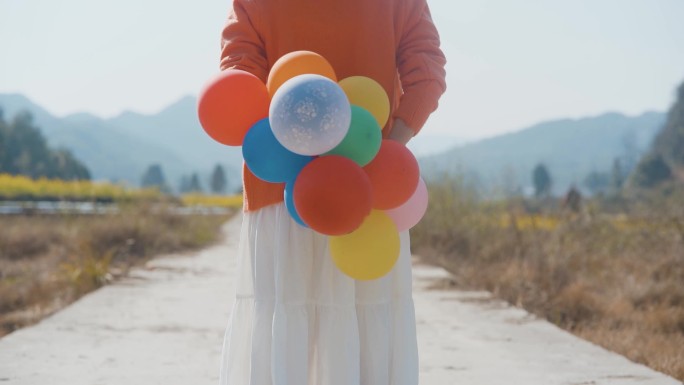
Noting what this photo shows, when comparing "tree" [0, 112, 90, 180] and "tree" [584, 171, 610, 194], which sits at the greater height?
"tree" [0, 112, 90, 180]

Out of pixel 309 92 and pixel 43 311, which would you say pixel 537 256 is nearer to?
pixel 43 311

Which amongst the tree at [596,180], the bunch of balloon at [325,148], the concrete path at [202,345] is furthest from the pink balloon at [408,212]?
the tree at [596,180]

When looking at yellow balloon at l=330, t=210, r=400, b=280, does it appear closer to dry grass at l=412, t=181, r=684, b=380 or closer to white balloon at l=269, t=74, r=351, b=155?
white balloon at l=269, t=74, r=351, b=155

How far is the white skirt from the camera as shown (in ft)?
7.54

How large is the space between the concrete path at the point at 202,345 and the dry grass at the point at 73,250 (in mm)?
422

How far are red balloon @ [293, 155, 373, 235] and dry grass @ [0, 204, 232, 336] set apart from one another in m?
3.73

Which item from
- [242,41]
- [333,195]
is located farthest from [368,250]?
[242,41]

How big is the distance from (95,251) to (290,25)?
21.1ft

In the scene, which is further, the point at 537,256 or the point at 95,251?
the point at 95,251

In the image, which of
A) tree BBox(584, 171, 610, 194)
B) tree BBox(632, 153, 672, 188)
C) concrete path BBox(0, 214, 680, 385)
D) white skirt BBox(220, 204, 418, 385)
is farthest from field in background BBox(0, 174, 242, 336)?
tree BBox(584, 171, 610, 194)

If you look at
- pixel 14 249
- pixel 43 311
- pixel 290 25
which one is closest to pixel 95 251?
pixel 14 249

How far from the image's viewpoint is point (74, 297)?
620 centimetres

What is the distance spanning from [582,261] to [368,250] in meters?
5.40

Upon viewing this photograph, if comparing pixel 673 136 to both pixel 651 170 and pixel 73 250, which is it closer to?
pixel 651 170
